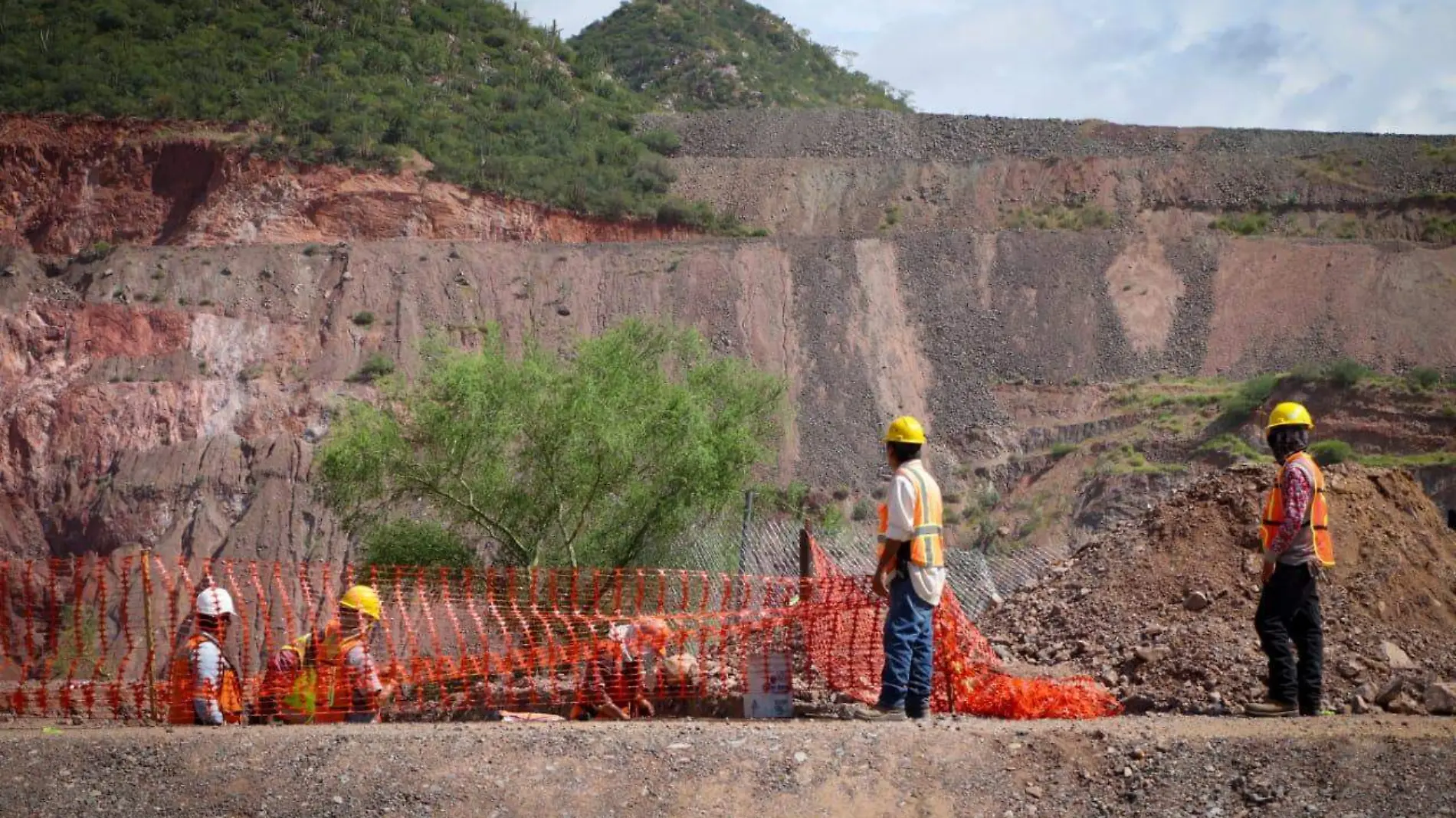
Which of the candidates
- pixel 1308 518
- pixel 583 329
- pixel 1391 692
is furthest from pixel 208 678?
pixel 583 329

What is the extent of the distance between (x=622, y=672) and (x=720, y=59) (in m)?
73.4

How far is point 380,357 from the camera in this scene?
39.8 meters

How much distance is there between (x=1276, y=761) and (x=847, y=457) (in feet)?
101

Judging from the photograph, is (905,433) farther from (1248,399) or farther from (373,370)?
(373,370)

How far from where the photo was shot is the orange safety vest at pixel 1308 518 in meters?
9.48

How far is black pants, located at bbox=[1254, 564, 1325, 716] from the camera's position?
9547 mm

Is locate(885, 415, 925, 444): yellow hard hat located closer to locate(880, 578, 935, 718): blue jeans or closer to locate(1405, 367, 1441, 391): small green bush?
locate(880, 578, 935, 718): blue jeans

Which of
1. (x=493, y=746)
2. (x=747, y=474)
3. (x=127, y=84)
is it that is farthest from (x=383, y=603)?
(x=127, y=84)

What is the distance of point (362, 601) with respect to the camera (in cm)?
1046

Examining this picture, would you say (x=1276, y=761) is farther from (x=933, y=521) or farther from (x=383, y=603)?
(x=383, y=603)

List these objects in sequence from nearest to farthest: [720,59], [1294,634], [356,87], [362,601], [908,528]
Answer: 1. [908,528]
2. [1294,634]
3. [362,601]
4. [356,87]
5. [720,59]

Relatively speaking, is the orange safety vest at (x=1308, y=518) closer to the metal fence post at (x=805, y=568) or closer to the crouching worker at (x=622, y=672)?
the metal fence post at (x=805, y=568)

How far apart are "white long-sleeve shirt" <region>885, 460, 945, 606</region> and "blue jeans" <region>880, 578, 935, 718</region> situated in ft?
0.22

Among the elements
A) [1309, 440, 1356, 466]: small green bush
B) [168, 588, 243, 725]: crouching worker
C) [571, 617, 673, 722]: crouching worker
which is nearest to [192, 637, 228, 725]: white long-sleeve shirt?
[168, 588, 243, 725]: crouching worker
